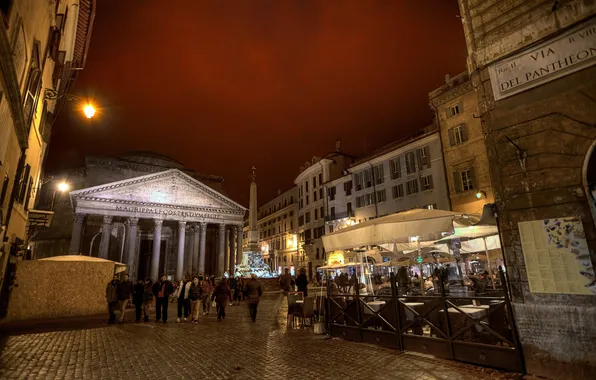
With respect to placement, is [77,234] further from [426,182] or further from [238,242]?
[426,182]

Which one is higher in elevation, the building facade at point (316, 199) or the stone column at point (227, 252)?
the building facade at point (316, 199)

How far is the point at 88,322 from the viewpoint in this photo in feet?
39.8

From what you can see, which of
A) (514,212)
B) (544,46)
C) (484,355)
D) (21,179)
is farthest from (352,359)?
(21,179)

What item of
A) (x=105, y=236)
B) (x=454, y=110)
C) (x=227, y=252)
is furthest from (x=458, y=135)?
(x=105, y=236)

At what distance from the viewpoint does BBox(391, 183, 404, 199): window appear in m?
28.5

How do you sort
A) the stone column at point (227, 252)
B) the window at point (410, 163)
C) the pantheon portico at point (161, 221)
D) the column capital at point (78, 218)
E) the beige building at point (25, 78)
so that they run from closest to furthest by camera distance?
the beige building at point (25, 78) < the window at point (410, 163) < the column capital at point (78, 218) < the pantheon portico at point (161, 221) < the stone column at point (227, 252)

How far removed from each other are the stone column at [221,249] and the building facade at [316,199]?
11.8 m

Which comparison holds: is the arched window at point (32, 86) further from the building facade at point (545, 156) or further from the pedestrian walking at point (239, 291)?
the pedestrian walking at point (239, 291)

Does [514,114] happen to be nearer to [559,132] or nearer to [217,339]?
[559,132]

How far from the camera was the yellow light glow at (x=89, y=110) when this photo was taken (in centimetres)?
884

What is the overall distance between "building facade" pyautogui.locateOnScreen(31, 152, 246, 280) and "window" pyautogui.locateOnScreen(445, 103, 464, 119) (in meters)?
23.8

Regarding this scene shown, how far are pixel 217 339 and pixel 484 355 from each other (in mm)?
6088

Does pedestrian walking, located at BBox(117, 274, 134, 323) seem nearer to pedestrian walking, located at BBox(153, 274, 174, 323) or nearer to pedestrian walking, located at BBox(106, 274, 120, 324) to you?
pedestrian walking, located at BBox(106, 274, 120, 324)

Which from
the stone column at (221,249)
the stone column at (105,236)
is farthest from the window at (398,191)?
the stone column at (105,236)
